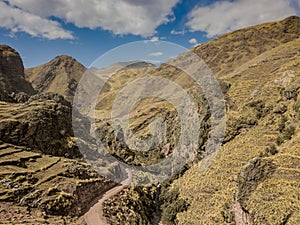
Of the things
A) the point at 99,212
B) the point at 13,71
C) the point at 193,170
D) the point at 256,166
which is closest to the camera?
the point at 256,166

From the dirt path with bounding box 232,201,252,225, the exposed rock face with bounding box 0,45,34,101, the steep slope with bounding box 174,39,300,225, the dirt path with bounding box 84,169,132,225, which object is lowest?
the dirt path with bounding box 84,169,132,225

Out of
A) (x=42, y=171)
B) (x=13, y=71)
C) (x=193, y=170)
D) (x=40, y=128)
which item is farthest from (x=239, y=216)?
(x=13, y=71)

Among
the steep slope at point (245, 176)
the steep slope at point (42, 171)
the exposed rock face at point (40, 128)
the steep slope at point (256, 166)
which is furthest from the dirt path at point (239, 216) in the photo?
the exposed rock face at point (40, 128)

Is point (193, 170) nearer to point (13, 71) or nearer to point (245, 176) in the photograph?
point (245, 176)

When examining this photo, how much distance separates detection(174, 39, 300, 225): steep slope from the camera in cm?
3622

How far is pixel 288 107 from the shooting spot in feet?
176

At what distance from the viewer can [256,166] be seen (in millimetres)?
40094

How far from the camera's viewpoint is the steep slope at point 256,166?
3622 cm

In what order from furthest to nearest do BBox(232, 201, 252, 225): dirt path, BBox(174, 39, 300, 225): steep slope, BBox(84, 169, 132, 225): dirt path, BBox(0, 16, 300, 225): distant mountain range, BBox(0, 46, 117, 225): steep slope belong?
BBox(84, 169, 132, 225): dirt path < BBox(0, 46, 117, 225): steep slope < BBox(0, 16, 300, 225): distant mountain range < BBox(232, 201, 252, 225): dirt path < BBox(174, 39, 300, 225): steep slope

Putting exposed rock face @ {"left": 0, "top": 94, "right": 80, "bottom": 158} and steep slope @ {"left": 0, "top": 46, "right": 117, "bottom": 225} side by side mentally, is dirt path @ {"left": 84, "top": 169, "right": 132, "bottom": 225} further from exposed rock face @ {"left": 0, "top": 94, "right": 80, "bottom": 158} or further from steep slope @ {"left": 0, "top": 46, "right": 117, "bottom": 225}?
exposed rock face @ {"left": 0, "top": 94, "right": 80, "bottom": 158}

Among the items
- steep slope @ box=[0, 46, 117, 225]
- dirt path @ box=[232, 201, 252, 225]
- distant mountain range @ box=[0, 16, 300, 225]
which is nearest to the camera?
dirt path @ box=[232, 201, 252, 225]

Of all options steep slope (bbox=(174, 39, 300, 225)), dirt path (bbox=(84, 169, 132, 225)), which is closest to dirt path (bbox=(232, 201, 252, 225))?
steep slope (bbox=(174, 39, 300, 225))

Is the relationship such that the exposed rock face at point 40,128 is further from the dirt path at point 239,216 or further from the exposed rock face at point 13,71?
the exposed rock face at point 13,71

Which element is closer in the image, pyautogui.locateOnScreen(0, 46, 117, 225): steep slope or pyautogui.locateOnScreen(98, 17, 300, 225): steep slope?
pyautogui.locateOnScreen(98, 17, 300, 225): steep slope
